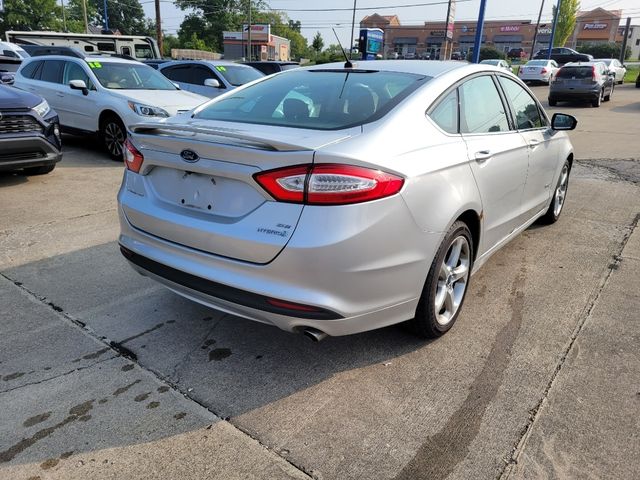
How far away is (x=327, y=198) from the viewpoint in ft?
7.62

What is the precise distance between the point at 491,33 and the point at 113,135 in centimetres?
10348

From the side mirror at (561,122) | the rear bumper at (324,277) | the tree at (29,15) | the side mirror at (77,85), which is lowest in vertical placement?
the rear bumper at (324,277)

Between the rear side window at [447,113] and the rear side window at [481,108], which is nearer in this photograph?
the rear side window at [447,113]

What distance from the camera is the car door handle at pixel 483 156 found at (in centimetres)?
321

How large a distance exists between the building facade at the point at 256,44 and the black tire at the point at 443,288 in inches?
2757

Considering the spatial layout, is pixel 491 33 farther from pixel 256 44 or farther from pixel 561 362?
pixel 561 362

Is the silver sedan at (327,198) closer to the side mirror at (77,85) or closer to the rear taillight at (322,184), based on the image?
the rear taillight at (322,184)

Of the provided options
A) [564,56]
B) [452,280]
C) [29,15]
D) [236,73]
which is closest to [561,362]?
[452,280]

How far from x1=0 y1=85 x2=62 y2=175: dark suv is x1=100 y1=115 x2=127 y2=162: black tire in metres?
1.69

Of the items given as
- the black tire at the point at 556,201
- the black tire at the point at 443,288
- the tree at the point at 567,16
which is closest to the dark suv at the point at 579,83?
the black tire at the point at 556,201

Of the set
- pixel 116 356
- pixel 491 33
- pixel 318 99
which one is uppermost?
pixel 491 33

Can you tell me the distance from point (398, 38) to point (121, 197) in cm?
10762

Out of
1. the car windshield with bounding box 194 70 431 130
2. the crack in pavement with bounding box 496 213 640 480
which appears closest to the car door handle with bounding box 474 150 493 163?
the car windshield with bounding box 194 70 431 130

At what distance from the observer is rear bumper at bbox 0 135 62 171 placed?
5906 mm
